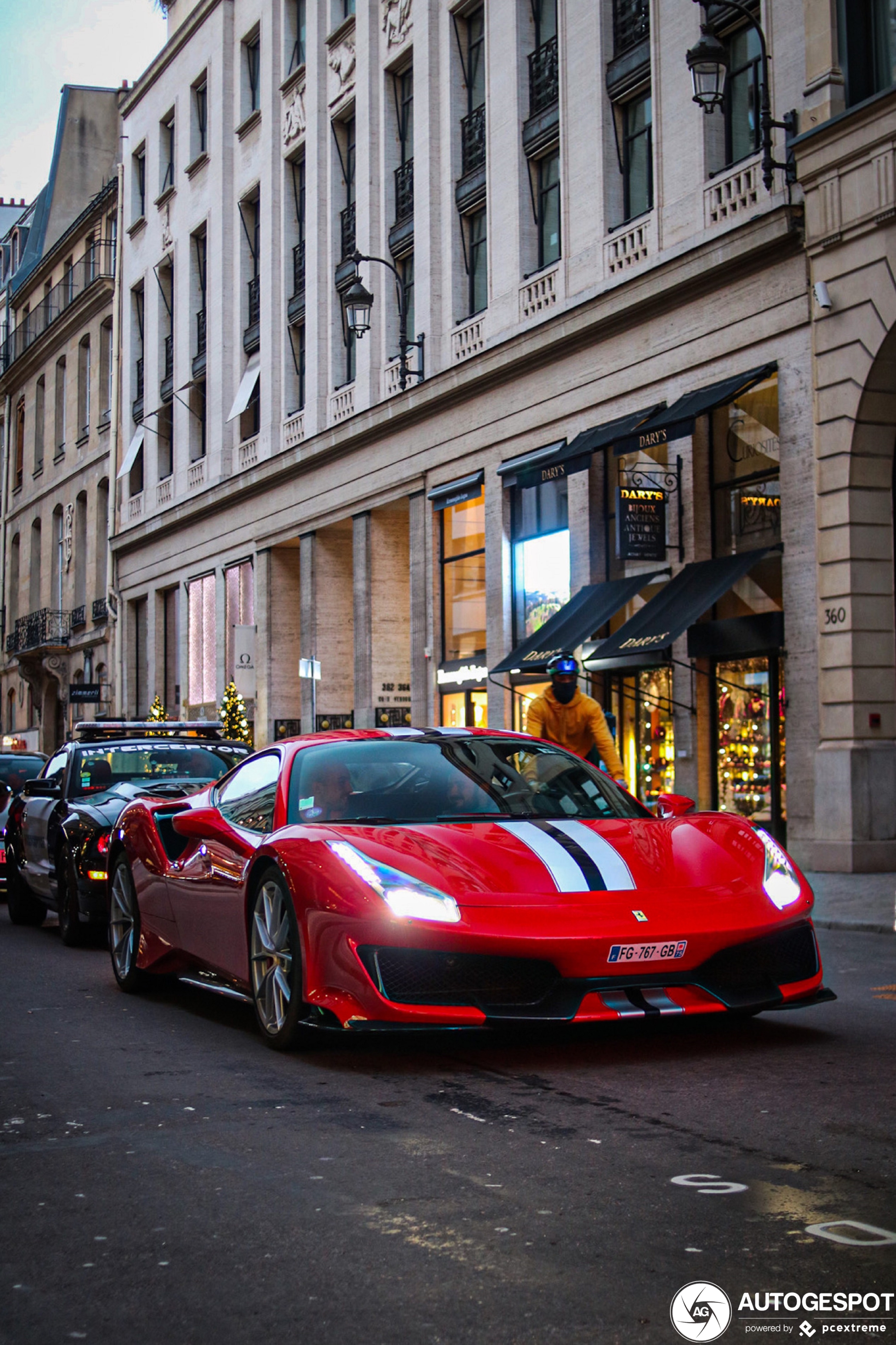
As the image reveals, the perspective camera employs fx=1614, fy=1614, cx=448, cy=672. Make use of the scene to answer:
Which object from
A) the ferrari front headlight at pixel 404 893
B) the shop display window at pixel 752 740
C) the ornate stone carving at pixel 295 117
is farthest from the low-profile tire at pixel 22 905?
the ornate stone carving at pixel 295 117

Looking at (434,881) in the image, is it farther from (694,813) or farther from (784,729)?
(784,729)

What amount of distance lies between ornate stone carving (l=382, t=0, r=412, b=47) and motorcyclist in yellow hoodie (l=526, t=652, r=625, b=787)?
21.4 m

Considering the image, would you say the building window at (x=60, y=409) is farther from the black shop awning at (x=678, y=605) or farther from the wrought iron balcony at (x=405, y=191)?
the black shop awning at (x=678, y=605)

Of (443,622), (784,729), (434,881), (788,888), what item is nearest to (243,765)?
(434,881)

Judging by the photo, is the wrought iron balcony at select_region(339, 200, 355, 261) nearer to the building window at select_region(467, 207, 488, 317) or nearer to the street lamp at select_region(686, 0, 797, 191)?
the building window at select_region(467, 207, 488, 317)

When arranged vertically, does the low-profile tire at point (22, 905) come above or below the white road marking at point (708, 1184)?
below

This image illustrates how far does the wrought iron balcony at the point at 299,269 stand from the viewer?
34.8 metres

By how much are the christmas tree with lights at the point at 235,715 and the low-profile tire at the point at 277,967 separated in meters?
26.9

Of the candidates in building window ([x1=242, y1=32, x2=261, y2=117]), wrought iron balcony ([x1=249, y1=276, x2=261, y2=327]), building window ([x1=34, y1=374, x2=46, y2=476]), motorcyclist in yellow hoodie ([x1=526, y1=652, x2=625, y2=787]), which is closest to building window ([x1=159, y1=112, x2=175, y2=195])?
building window ([x1=242, y1=32, x2=261, y2=117])

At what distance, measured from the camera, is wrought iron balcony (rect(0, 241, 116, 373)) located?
5078 centimetres

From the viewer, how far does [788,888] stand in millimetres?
6727

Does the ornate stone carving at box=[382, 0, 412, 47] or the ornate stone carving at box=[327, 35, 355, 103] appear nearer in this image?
the ornate stone carving at box=[382, 0, 412, 47]

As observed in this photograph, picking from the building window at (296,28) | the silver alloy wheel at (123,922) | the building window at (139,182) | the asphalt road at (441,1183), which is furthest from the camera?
the building window at (139,182)

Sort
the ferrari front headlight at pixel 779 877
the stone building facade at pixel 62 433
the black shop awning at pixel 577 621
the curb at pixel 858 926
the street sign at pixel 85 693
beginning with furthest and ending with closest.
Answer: the stone building facade at pixel 62 433 < the street sign at pixel 85 693 < the black shop awning at pixel 577 621 < the curb at pixel 858 926 < the ferrari front headlight at pixel 779 877
